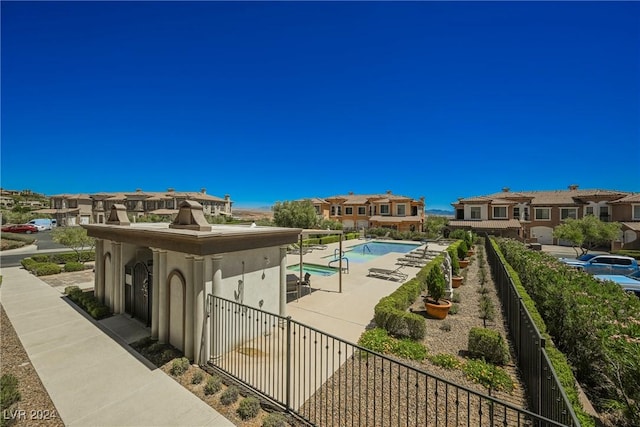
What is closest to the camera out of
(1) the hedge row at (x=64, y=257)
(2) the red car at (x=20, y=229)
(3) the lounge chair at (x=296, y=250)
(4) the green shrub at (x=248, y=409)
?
(4) the green shrub at (x=248, y=409)

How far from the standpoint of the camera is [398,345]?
7.04 m

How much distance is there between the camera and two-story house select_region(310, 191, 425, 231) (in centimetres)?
4316

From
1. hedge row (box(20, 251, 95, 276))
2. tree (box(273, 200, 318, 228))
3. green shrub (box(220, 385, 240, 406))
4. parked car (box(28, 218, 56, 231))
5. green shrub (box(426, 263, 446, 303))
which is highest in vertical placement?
tree (box(273, 200, 318, 228))

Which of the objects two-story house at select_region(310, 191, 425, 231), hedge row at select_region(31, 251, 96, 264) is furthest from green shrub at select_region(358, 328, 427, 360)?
two-story house at select_region(310, 191, 425, 231)

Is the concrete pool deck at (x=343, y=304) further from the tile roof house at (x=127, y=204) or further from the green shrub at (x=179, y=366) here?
the tile roof house at (x=127, y=204)

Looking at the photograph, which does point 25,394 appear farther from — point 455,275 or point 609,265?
point 609,265

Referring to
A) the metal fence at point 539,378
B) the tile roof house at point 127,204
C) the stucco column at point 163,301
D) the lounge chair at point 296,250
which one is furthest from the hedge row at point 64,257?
the tile roof house at point 127,204

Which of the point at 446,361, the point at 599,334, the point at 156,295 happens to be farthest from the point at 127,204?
the point at 599,334

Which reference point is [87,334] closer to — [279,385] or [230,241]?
[230,241]

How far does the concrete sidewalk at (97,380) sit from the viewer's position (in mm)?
4777

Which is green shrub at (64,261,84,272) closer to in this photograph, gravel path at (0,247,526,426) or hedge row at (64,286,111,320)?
hedge row at (64,286,111,320)

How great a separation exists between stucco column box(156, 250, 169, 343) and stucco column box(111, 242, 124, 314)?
3.05 m

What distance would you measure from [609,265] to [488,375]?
58.4 ft

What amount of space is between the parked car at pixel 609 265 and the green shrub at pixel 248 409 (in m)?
20.0
